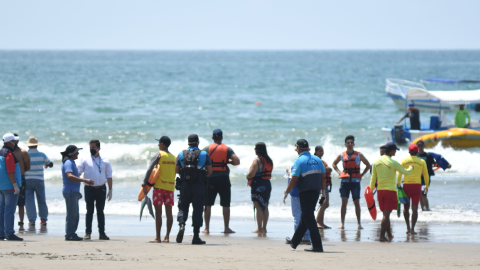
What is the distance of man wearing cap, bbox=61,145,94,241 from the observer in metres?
7.80

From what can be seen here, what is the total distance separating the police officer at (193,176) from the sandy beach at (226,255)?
0.48 metres

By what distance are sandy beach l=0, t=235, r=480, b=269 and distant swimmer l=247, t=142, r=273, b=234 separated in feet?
2.56

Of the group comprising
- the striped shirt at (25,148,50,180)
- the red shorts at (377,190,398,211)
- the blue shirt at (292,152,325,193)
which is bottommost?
the red shorts at (377,190,398,211)

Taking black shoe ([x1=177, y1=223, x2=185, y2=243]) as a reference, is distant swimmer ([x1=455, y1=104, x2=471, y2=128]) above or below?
above

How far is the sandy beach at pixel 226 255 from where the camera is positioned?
6.16 meters

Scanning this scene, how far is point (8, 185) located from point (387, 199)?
5209mm

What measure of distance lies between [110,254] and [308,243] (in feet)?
8.93

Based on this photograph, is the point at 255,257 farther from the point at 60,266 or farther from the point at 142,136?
the point at 142,136

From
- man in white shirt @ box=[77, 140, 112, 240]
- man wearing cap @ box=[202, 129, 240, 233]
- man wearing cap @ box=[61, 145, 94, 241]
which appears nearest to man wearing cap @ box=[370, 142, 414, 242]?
man wearing cap @ box=[202, 129, 240, 233]

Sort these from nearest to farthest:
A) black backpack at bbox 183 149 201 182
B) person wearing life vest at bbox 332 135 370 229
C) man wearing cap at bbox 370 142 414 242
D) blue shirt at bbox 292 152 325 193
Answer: blue shirt at bbox 292 152 325 193
black backpack at bbox 183 149 201 182
man wearing cap at bbox 370 142 414 242
person wearing life vest at bbox 332 135 370 229

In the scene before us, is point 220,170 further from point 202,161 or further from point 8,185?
point 8,185

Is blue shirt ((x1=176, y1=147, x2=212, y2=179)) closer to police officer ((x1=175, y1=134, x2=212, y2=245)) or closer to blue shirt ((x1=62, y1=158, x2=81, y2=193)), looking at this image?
police officer ((x1=175, y1=134, x2=212, y2=245))

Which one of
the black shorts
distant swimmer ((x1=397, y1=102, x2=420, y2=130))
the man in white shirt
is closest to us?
the man in white shirt

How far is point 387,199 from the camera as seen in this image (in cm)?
831
